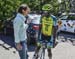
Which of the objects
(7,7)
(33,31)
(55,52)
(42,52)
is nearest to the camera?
(42,52)

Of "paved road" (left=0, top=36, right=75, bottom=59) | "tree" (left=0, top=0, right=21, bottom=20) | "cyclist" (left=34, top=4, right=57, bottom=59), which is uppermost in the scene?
"cyclist" (left=34, top=4, right=57, bottom=59)

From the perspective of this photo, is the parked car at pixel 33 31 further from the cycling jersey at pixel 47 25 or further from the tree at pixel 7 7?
the cycling jersey at pixel 47 25

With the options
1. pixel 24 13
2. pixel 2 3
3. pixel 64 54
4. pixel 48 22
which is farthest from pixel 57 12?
pixel 24 13

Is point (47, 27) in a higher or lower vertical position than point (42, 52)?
higher

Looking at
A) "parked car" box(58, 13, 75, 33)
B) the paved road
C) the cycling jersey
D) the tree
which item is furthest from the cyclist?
"parked car" box(58, 13, 75, 33)

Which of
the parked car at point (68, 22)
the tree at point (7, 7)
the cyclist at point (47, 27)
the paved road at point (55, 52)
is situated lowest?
the parked car at point (68, 22)

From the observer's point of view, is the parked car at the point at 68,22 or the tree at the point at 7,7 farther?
the parked car at the point at 68,22

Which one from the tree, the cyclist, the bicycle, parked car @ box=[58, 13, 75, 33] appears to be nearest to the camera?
the bicycle

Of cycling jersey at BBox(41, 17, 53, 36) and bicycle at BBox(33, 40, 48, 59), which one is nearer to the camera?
bicycle at BBox(33, 40, 48, 59)

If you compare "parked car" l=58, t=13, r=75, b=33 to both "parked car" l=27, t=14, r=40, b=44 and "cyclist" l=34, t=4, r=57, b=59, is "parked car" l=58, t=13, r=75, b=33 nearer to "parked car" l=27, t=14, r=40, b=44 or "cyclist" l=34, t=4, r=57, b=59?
"parked car" l=27, t=14, r=40, b=44

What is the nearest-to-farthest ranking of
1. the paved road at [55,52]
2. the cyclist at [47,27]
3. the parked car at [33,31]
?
1. the cyclist at [47,27]
2. the paved road at [55,52]
3. the parked car at [33,31]

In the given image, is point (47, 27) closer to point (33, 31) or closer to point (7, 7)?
point (33, 31)

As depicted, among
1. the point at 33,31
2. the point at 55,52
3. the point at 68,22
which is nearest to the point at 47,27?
the point at 55,52

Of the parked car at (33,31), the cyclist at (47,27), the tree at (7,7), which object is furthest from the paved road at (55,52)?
the cyclist at (47,27)
